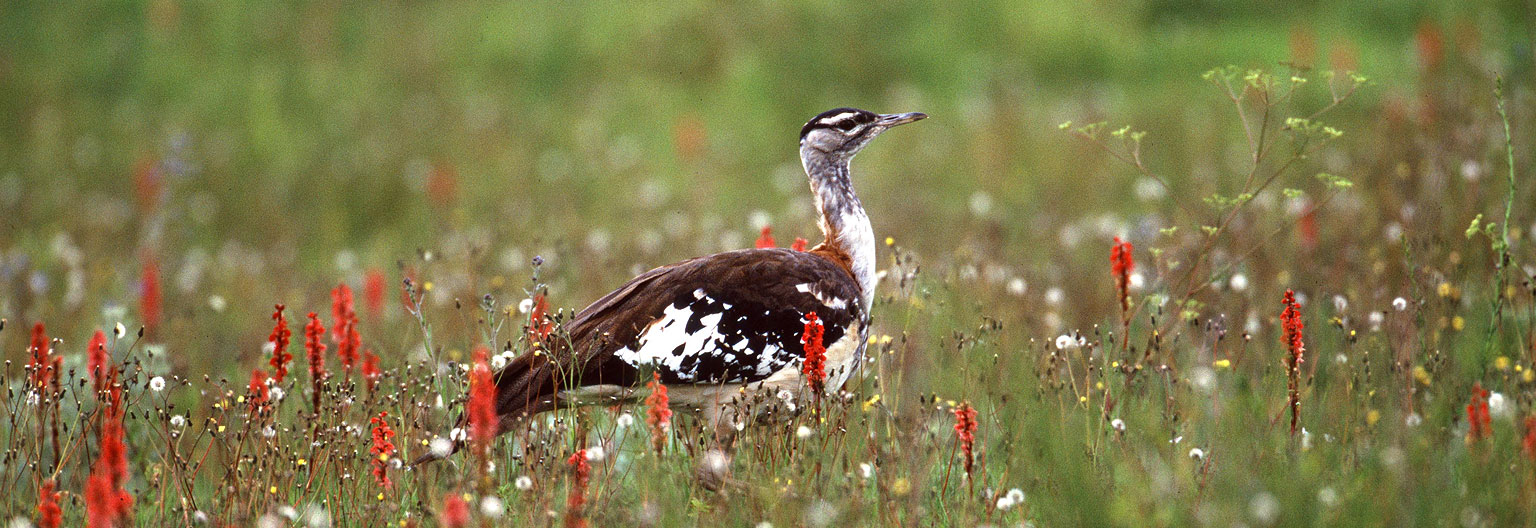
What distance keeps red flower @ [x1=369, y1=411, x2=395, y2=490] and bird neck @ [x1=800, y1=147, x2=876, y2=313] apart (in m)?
1.75

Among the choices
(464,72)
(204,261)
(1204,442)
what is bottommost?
(1204,442)

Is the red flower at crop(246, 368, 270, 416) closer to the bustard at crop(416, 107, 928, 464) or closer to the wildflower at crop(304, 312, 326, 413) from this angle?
the wildflower at crop(304, 312, 326, 413)

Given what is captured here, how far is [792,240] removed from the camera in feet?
27.7

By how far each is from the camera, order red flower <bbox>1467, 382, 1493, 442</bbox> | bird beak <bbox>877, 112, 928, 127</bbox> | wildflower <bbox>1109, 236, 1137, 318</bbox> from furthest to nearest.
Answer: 1. bird beak <bbox>877, 112, 928, 127</bbox>
2. wildflower <bbox>1109, 236, 1137, 318</bbox>
3. red flower <bbox>1467, 382, 1493, 442</bbox>

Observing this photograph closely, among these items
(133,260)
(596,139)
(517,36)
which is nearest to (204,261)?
(133,260)

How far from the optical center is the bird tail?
412 centimetres

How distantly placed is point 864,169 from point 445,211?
3234 millimetres

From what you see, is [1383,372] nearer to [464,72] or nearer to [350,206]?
[350,206]

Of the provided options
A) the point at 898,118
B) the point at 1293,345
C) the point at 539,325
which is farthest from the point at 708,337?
the point at 1293,345

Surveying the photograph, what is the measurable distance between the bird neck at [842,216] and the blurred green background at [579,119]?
7.77ft

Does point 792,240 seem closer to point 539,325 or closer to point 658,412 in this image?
point 539,325

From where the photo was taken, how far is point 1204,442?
395 cm

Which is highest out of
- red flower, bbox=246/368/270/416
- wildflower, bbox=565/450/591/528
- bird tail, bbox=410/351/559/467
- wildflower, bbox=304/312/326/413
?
wildflower, bbox=304/312/326/413

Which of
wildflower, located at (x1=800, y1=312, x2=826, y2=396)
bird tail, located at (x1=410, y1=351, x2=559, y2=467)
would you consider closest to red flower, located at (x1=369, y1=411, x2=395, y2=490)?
bird tail, located at (x1=410, y1=351, x2=559, y2=467)
